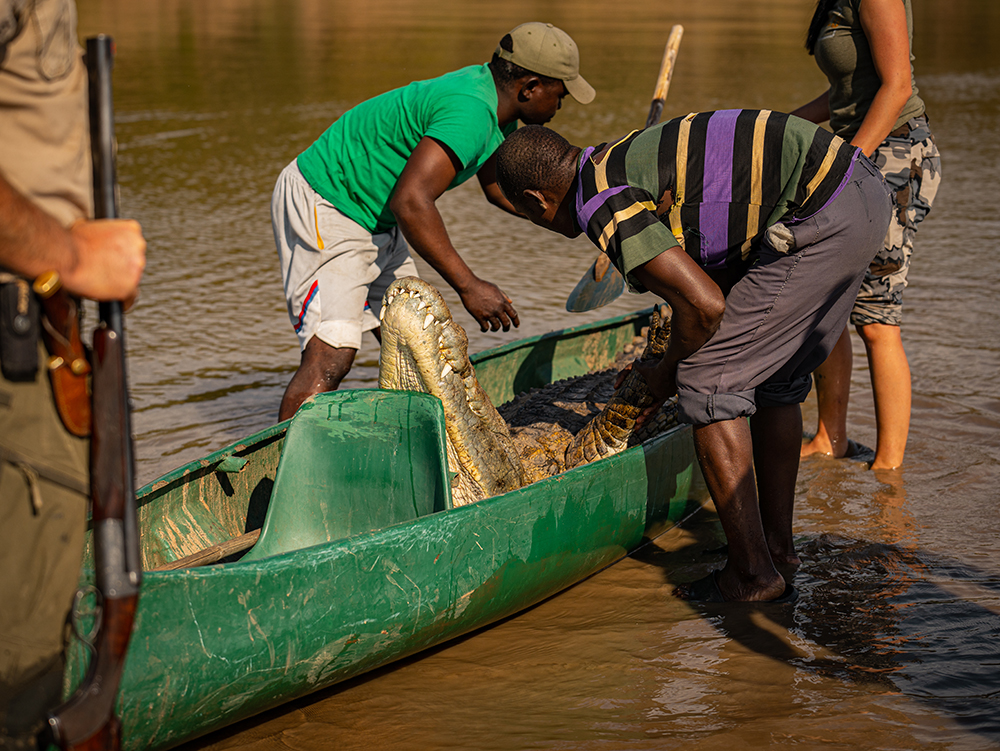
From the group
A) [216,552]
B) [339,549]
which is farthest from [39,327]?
[216,552]

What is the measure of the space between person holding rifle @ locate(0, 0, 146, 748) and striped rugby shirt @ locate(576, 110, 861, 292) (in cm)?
166

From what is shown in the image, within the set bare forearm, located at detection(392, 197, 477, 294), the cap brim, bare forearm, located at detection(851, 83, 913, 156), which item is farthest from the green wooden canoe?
the cap brim

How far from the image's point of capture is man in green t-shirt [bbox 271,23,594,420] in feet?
13.9

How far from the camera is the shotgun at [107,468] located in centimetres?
196

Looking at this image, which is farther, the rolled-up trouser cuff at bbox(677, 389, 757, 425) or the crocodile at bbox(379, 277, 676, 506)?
the crocodile at bbox(379, 277, 676, 506)

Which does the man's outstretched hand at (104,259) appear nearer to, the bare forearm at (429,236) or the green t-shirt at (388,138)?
the bare forearm at (429,236)

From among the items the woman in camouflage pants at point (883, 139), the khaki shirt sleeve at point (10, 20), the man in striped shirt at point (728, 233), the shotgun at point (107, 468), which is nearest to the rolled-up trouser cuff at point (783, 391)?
the man in striped shirt at point (728, 233)

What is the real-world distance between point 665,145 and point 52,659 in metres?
2.31

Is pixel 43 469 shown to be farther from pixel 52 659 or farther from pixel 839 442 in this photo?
pixel 839 442

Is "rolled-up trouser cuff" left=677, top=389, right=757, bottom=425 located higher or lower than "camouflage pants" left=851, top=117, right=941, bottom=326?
lower

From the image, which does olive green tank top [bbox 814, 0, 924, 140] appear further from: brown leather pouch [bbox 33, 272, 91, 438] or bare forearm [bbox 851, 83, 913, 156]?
brown leather pouch [bbox 33, 272, 91, 438]

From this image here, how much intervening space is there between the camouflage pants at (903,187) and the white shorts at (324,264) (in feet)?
7.49

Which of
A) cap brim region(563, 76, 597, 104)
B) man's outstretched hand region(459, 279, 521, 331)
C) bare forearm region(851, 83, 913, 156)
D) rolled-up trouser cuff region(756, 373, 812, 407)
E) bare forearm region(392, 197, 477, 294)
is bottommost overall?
rolled-up trouser cuff region(756, 373, 812, 407)

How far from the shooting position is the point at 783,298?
10.9 ft
